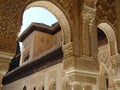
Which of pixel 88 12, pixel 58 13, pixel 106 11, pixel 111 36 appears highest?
pixel 106 11

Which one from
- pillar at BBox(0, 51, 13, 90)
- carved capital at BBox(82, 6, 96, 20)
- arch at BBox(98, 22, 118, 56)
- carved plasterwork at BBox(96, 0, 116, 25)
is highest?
carved plasterwork at BBox(96, 0, 116, 25)

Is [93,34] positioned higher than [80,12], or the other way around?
[80,12]

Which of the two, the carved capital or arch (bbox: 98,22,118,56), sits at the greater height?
the carved capital

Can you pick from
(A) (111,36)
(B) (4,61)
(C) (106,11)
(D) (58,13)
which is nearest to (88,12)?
(D) (58,13)

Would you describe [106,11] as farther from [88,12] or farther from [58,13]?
[58,13]

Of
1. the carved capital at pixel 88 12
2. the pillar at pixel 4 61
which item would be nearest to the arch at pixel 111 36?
the carved capital at pixel 88 12

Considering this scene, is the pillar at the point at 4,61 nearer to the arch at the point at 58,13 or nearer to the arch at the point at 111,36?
the arch at the point at 58,13

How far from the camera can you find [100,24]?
6430 mm

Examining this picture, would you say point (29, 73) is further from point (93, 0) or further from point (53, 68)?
point (93, 0)

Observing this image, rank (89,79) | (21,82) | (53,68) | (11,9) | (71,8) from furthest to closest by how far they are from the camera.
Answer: (21,82) → (53,68) → (71,8) → (89,79) → (11,9)

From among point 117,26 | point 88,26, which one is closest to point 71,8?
point 88,26

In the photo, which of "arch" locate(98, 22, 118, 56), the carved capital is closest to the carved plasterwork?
"arch" locate(98, 22, 118, 56)

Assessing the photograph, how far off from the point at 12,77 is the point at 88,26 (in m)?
15.2

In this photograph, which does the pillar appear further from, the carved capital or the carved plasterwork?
the carved plasterwork
